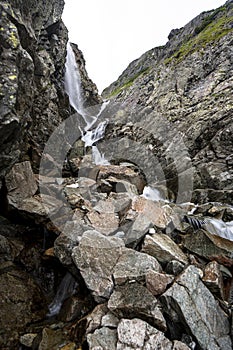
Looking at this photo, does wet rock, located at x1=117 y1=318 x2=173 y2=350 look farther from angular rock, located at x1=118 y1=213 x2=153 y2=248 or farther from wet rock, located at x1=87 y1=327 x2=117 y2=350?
angular rock, located at x1=118 y1=213 x2=153 y2=248

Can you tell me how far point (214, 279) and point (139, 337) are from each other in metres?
3.35

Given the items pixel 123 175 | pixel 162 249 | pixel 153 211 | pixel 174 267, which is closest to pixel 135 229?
pixel 162 249

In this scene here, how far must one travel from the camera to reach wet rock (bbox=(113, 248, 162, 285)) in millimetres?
8180

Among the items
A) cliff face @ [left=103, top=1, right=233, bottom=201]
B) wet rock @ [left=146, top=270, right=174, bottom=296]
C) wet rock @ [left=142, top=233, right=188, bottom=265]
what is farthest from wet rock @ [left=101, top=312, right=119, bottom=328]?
cliff face @ [left=103, top=1, right=233, bottom=201]

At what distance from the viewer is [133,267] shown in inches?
335

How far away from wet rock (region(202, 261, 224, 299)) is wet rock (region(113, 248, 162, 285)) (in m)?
1.64

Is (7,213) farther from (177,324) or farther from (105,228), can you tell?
(177,324)

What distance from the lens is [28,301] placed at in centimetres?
963

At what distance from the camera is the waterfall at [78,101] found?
1129 inches

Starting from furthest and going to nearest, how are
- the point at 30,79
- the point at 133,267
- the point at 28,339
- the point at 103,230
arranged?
the point at 103,230 → the point at 30,79 → the point at 133,267 → the point at 28,339

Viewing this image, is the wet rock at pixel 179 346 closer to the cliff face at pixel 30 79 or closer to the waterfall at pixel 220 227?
the waterfall at pixel 220 227

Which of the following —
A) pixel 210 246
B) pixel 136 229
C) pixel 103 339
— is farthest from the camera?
pixel 136 229

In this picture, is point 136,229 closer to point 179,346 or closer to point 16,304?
point 179,346

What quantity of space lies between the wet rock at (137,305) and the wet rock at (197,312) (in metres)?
0.42
